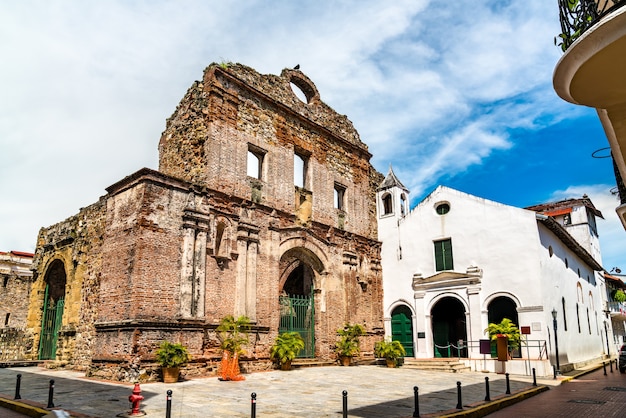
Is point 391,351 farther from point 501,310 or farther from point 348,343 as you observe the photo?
point 501,310

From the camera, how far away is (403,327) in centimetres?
2230

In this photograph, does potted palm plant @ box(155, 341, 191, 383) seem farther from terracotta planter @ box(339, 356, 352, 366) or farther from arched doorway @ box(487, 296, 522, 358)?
arched doorway @ box(487, 296, 522, 358)

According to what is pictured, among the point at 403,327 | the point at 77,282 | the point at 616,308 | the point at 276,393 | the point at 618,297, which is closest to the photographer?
the point at 276,393

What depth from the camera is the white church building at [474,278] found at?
18906 millimetres

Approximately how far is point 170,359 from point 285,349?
4413mm

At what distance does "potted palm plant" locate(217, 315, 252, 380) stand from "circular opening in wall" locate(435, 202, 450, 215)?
10.7m

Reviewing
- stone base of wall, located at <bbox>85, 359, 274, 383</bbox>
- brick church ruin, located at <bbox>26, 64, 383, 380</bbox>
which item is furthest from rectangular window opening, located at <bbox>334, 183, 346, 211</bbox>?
stone base of wall, located at <bbox>85, 359, 274, 383</bbox>

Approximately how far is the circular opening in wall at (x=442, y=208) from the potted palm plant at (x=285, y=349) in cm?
917

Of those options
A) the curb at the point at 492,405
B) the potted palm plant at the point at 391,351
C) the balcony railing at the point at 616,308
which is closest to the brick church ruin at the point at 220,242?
the potted palm plant at the point at 391,351

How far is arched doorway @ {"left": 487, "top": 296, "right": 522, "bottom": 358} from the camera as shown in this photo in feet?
63.7

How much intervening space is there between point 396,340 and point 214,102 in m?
12.8

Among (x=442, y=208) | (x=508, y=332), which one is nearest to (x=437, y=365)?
(x=508, y=332)

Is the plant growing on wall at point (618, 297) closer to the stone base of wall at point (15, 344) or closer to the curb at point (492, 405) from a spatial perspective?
the curb at point (492, 405)

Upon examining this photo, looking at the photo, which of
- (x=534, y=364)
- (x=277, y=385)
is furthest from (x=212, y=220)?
(x=534, y=364)
